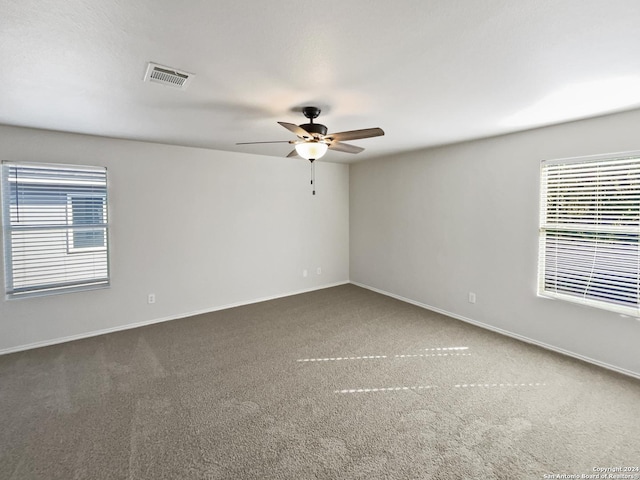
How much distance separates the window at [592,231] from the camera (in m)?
2.79

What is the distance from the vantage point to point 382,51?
1.75 m

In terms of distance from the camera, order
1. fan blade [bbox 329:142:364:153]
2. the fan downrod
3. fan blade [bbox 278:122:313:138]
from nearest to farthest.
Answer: fan blade [bbox 278:122:313:138]
the fan downrod
fan blade [bbox 329:142:364:153]

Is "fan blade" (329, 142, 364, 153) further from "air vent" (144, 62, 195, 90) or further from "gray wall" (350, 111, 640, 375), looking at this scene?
"gray wall" (350, 111, 640, 375)

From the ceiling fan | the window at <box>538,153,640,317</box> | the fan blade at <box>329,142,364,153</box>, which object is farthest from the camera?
the fan blade at <box>329,142,364,153</box>

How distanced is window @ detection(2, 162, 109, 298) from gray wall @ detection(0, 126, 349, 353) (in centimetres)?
11

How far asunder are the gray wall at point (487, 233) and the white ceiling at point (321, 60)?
34 centimetres

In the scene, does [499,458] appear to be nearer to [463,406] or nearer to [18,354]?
[463,406]

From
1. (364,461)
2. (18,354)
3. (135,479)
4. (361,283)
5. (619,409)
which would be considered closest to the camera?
(135,479)

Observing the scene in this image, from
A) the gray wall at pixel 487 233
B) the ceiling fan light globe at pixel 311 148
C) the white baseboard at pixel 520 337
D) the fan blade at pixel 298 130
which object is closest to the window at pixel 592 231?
the gray wall at pixel 487 233

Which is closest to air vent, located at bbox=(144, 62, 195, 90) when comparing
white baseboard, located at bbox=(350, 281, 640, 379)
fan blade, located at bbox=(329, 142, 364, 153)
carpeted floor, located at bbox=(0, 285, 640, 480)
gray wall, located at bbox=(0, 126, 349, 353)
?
fan blade, located at bbox=(329, 142, 364, 153)

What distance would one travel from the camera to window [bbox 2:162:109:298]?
3287mm

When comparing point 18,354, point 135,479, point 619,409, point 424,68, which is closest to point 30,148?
point 18,354

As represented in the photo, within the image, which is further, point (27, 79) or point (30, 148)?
point (30, 148)

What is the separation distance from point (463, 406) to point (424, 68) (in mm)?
2463
